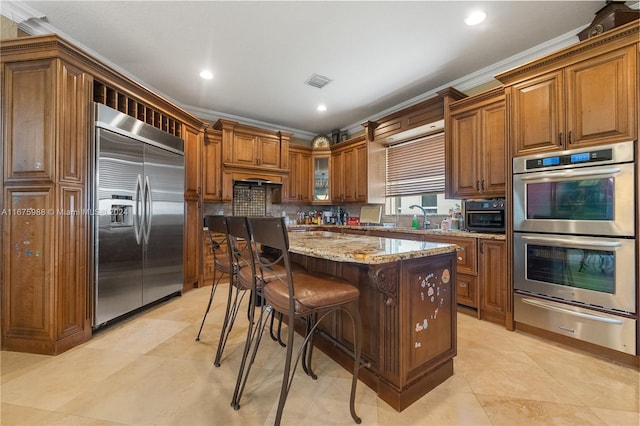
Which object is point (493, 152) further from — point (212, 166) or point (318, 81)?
point (212, 166)

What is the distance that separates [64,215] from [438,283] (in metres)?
2.82

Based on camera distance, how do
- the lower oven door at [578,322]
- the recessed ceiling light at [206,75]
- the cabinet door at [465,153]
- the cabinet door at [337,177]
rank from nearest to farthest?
the lower oven door at [578,322] < the cabinet door at [465,153] < the recessed ceiling light at [206,75] < the cabinet door at [337,177]

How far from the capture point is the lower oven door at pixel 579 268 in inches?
74.9

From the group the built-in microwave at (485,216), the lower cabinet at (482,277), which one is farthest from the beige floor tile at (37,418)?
the built-in microwave at (485,216)

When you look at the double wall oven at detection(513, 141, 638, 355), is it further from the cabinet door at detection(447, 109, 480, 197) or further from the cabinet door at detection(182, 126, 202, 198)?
the cabinet door at detection(182, 126, 202, 198)

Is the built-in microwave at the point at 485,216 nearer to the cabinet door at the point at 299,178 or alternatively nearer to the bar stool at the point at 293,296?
the bar stool at the point at 293,296

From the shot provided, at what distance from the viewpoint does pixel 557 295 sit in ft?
7.21

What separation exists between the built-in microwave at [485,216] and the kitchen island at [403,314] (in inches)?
52.0

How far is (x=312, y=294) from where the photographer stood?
1301 mm

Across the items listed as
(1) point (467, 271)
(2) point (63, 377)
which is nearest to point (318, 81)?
(1) point (467, 271)

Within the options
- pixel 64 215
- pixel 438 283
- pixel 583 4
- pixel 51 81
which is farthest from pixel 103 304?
pixel 583 4

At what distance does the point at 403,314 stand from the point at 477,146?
233cm

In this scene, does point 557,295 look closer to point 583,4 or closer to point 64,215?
point 583,4

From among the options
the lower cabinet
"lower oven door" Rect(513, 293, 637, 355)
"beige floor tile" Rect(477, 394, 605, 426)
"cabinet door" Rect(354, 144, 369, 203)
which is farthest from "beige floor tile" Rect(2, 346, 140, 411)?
"cabinet door" Rect(354, 144, 369, 203)
